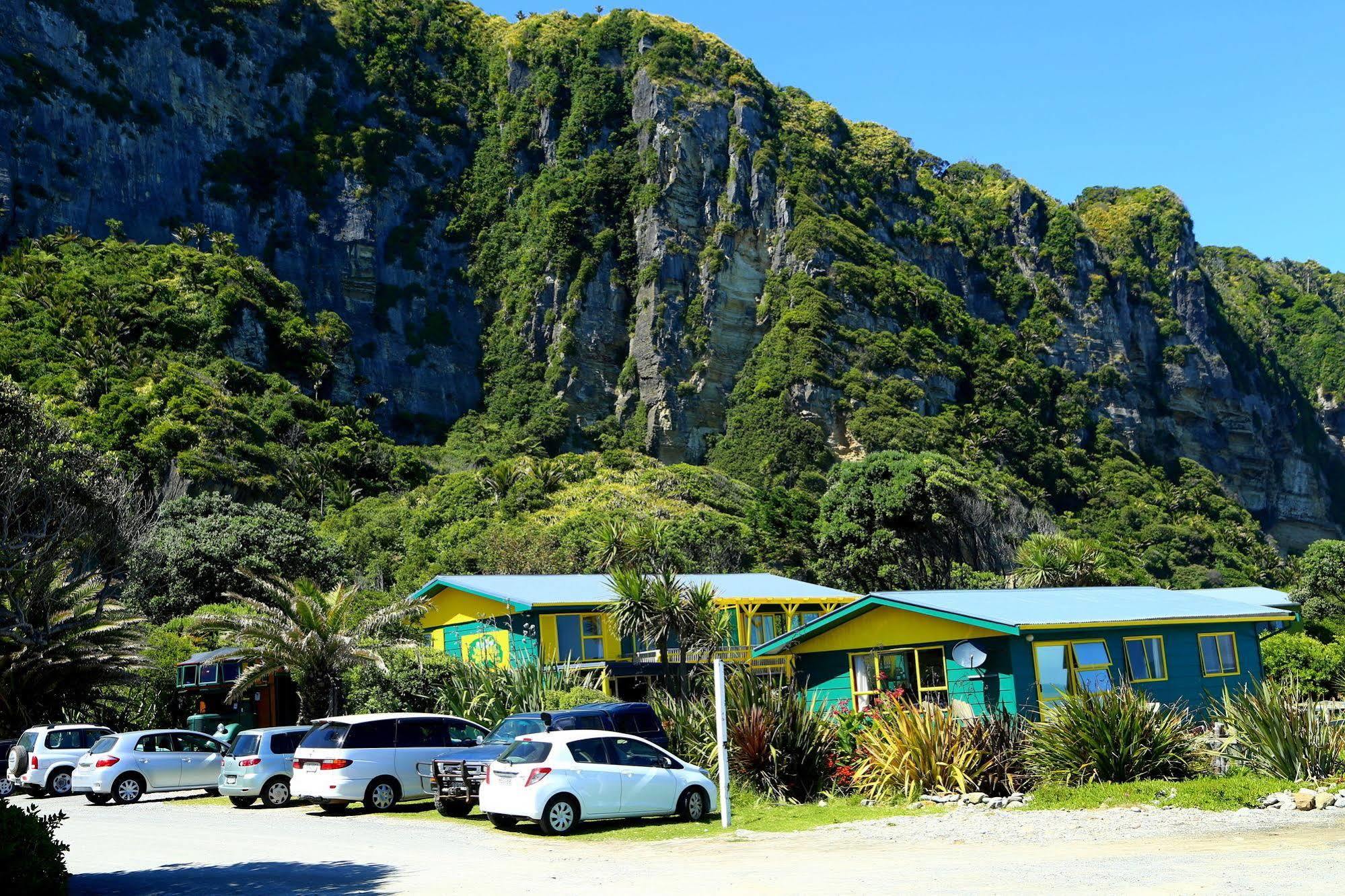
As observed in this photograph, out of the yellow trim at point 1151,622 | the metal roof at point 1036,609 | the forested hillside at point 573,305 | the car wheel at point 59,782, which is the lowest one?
the car wheel at point 59,782

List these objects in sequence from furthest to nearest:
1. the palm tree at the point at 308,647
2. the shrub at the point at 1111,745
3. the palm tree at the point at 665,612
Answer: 1. the palm tree at the point at 665,612
2. the palm tree at the point at 308,647
3. the shrub at the point at 1111,745

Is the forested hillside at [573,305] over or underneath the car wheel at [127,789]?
over

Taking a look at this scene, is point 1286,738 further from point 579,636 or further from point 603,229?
point 603,229

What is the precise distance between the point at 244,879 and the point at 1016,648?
46.7ft

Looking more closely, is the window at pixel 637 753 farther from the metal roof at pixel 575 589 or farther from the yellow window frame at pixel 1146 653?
the metal roof at pixel 575 589

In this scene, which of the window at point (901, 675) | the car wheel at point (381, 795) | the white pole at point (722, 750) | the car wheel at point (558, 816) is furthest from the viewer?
the window at point (901, 675)

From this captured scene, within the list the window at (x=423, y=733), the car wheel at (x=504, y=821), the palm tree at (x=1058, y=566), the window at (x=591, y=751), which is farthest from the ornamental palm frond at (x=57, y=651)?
the palm tree at (x=1058, y=566)

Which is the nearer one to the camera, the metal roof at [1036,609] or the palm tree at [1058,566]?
the metal roof at [1036,609]

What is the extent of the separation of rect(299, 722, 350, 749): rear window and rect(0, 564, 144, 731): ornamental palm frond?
12.9 meters

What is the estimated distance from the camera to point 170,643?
37.1m

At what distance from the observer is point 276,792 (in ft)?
74.5

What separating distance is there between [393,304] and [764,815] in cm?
11121

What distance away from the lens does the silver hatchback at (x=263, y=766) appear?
22.5 meters

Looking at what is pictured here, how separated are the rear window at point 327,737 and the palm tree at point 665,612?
1172cm
